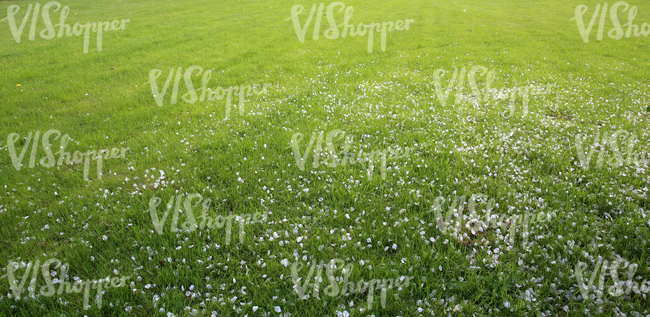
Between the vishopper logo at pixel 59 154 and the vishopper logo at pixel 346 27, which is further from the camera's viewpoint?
the vishopper logo at pixel 346 27

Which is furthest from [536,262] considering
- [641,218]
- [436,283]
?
[641,218]

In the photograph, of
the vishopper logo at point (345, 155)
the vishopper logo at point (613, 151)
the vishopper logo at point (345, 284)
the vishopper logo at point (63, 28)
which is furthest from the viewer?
the vishopper logo at point (63, 28)

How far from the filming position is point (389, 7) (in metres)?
28.2

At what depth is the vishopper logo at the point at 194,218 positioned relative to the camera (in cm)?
451

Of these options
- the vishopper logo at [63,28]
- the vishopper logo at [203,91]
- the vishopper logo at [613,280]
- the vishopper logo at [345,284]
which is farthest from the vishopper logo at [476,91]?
the vishopper logo at [63,28]

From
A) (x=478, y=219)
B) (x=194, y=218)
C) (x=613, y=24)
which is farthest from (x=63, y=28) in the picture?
(x=613, y=24)

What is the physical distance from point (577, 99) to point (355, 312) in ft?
30.4

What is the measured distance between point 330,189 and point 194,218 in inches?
83.3

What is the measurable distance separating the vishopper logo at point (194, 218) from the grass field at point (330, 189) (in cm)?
3

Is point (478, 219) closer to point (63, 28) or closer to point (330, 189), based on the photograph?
point (330, 189)

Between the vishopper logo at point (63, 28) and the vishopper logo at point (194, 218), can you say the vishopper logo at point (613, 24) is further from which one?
the vishopper logo at point (63, 28)

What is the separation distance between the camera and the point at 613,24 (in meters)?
22.4

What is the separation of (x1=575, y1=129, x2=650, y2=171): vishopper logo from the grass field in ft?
0.21

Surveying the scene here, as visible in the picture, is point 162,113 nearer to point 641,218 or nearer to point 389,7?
point 641,218
